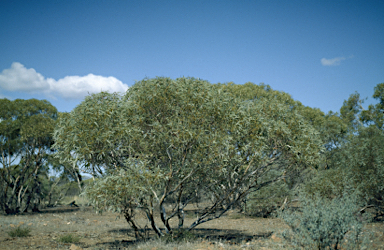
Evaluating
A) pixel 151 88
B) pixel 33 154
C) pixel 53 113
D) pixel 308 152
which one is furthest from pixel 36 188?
pixel 308 152

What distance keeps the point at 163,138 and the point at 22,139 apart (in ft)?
63.4

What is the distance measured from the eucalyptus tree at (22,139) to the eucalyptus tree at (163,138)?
1626 centimetres

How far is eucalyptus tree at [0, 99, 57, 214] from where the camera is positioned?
23.5 m

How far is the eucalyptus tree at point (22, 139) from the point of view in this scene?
2352cm

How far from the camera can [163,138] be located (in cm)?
941

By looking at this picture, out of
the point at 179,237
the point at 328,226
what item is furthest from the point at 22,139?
the point at 328,226

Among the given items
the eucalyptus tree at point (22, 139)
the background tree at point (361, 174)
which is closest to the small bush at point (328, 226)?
the background tree at point (361, 174)

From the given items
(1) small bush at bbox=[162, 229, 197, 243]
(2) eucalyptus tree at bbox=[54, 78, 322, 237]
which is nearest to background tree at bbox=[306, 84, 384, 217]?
(2) eucalyptus tree at bbox=[54, 78, 322, 237]

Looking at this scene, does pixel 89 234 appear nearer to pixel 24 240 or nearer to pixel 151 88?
pixel 24 240

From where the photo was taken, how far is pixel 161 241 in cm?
1038

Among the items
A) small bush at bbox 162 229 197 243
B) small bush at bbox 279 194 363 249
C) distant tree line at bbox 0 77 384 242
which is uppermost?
distant tree line at bbox 0 77 384 242

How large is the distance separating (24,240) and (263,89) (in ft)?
83.6

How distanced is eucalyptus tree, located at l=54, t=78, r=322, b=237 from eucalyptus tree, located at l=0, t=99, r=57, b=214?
53.4ft

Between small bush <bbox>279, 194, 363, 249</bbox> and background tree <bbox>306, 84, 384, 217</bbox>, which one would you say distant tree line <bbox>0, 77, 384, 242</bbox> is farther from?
background tree <bbox>306, 84, 384, 217</bbox>
